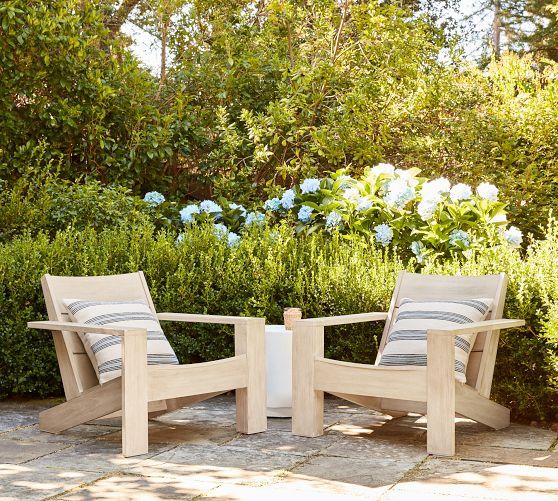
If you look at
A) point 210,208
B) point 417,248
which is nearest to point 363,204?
point 417,248

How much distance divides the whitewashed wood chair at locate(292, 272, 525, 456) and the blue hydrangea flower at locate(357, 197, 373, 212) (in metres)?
1.34

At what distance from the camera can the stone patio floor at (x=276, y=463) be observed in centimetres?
325

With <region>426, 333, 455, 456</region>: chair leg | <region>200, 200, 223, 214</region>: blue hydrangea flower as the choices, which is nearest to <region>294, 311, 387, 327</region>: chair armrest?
<region>426, 333, 455, 456</region>: chair leg

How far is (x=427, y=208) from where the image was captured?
581 centimetres

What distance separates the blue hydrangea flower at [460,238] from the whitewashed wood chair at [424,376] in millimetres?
1038

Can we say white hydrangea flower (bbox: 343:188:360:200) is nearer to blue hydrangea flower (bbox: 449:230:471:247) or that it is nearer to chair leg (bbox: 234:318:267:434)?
blue hydrangea flower (bbox: 449:230:471:247)

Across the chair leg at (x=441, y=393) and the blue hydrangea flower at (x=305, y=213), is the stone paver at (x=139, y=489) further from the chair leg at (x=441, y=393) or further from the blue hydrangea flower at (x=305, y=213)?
the blue hydrangea flower at (x=305, y=213)

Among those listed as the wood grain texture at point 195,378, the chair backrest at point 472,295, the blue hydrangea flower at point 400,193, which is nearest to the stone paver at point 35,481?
the wood grain texture at point 195,378

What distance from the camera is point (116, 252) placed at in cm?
568

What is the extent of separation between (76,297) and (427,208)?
2.52 meters

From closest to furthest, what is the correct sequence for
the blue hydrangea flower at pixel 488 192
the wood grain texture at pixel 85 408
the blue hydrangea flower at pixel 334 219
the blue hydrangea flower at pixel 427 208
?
the wood grain texture at pixel 85 408
the blue hydrangea flower at pixel 427 208
the blue hydrangea flower at pixel 488 192
the blue hydrangea flower at pixel 334 219

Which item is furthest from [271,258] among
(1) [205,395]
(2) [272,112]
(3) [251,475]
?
(2) [272,112]

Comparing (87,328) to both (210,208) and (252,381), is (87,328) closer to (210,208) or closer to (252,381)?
(252,381)

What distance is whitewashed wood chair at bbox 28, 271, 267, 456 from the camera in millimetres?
3859
